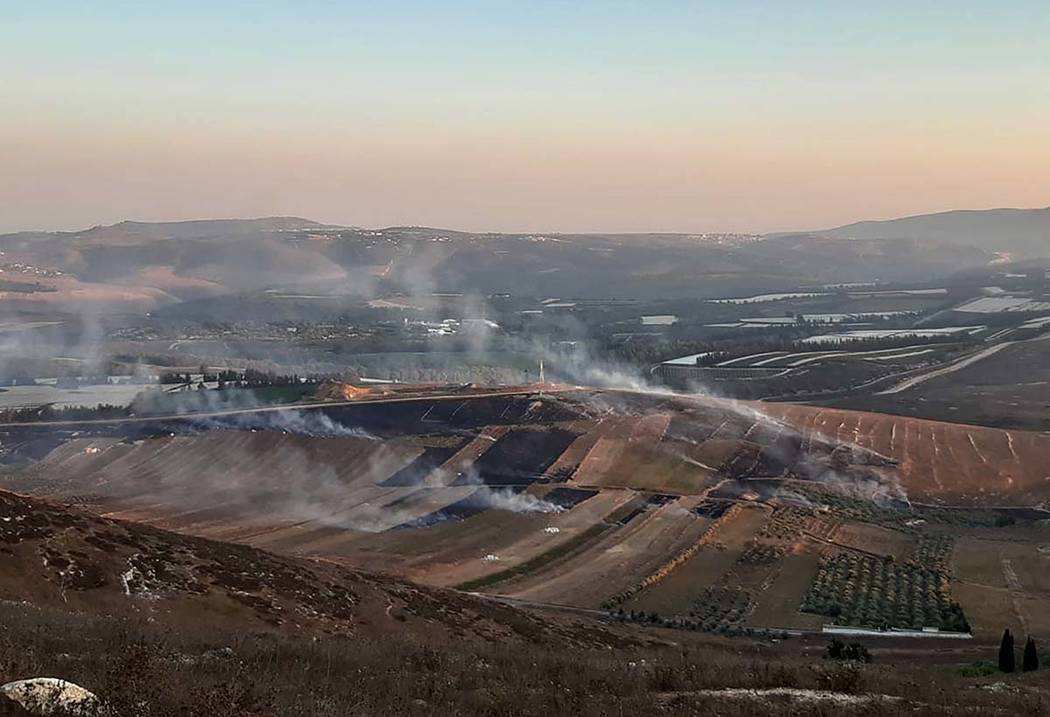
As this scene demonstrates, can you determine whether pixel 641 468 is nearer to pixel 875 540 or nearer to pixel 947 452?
pixel 875 540

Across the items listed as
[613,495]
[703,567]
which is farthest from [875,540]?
[613,495]

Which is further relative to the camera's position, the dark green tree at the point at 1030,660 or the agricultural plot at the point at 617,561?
the agricultural plot at the point at 617,561

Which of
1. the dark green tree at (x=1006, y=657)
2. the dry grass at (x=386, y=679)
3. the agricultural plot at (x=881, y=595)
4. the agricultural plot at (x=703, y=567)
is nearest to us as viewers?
the dry grass at (x=386, y=679)

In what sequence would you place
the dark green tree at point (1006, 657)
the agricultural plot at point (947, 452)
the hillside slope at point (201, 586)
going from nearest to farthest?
the hillside slope at point (201, 586) < the dark green tree at point (1006, 657) < the agricultural plot at point (947, 452)

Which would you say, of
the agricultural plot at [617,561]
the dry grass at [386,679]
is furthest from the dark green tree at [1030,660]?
the agricultural plot at [617,561]

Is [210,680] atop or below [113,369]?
atop

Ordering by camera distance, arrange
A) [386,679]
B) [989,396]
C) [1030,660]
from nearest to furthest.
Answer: [386,679] < [1030,660] < [989,396]

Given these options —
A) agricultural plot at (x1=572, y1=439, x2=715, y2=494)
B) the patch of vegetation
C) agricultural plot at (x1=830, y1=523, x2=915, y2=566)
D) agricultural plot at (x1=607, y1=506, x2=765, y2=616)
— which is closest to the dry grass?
agricultural plot at (x1=607, y1=506, x2=765, y2=616)

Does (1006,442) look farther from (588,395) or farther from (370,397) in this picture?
(370,397)

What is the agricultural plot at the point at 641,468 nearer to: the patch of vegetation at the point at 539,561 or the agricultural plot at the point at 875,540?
the patch of vegetation at the point at 539,561

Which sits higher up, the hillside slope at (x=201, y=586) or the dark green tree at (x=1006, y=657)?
the hillside slope at (x=201, y=586)

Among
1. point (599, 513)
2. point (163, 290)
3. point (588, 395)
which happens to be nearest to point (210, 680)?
point (599, 513)
